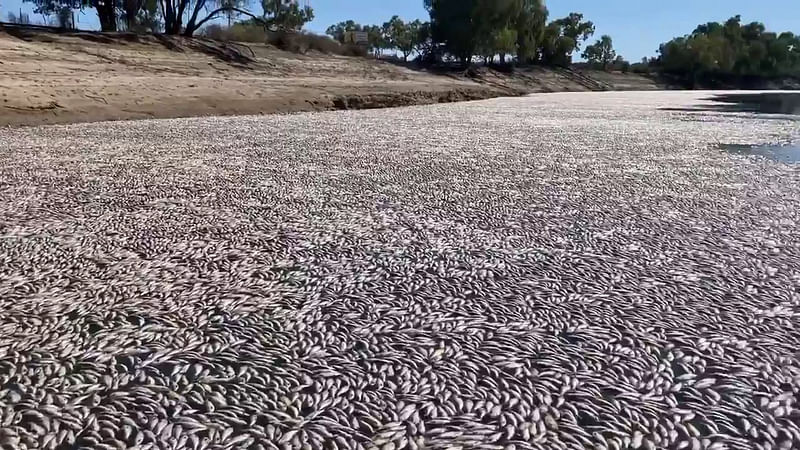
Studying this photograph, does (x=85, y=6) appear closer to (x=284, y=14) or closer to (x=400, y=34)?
(x=284, y=14)

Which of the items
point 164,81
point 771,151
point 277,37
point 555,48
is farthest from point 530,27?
point 771,151

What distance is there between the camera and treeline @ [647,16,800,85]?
5109cm

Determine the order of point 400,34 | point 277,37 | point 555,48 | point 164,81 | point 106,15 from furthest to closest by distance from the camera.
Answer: point 400,34, point 555,48, point 277,37, point 106,15, point 164,81

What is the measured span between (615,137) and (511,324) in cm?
678

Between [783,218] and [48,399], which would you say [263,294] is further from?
[783,218]

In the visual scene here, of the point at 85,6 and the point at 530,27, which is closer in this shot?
the point at 85,6

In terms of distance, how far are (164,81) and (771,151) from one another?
1108 cm

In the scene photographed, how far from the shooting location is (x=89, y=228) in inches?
115

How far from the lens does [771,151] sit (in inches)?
263


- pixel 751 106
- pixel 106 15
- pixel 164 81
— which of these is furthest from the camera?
pixel 106 15

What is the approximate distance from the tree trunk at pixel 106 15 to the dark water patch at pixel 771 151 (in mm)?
20941

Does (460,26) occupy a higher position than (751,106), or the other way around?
(460,26)

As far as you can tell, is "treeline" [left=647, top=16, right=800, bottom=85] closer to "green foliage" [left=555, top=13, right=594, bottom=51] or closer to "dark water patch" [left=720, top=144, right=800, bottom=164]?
"green foliage" [left=555, top=13, right=594, bottom=51]

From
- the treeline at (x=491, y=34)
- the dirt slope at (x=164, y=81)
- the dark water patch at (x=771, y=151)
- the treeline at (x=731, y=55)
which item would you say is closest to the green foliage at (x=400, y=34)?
the treeline at (x=491, y=34)
